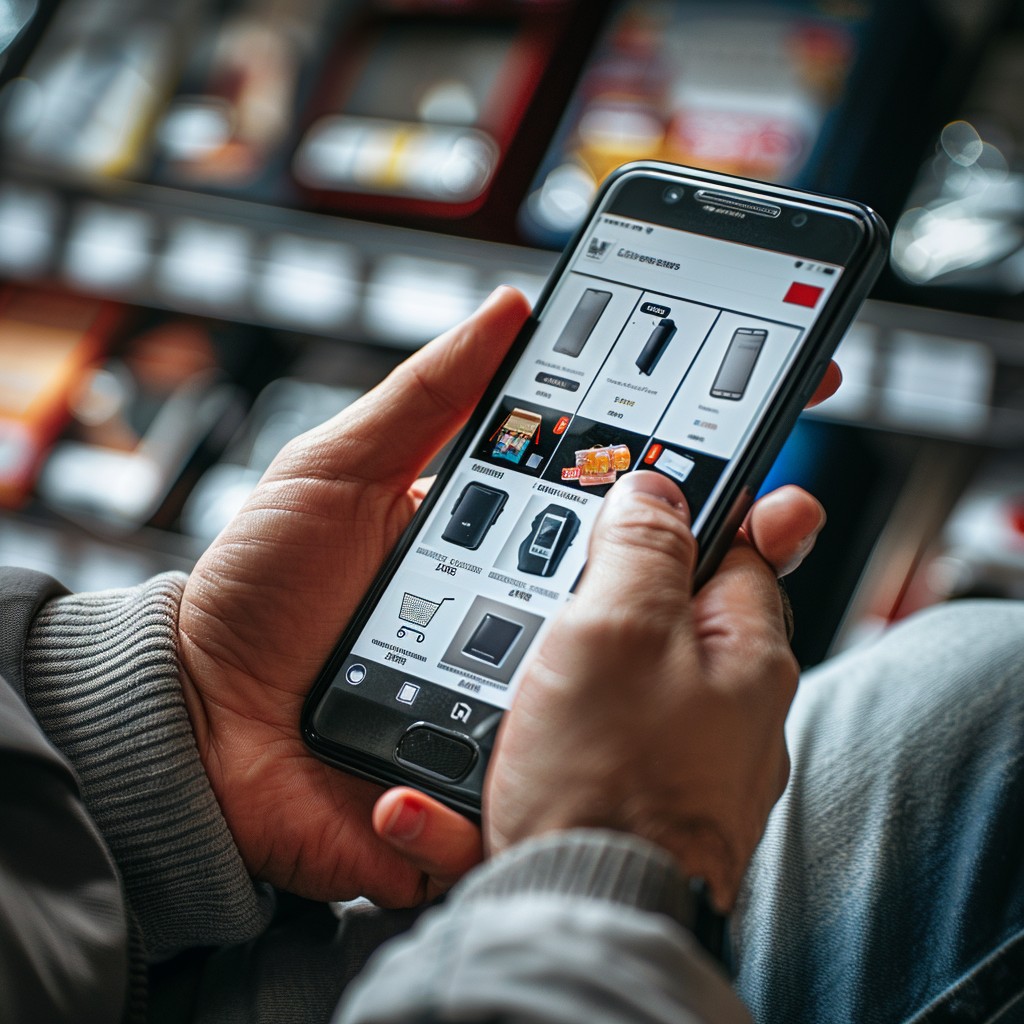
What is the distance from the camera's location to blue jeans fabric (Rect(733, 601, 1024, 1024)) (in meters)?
0.63

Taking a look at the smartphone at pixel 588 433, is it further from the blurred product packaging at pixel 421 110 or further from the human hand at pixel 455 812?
the blurred product packaging at pixel 421 110

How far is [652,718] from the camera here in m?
0.48

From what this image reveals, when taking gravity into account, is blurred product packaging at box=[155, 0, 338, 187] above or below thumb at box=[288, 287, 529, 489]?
above

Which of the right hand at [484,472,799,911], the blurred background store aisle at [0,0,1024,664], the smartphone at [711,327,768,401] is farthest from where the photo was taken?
the blurred background store aisle at [0,0,1024,664]

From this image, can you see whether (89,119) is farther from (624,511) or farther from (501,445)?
(624,511)

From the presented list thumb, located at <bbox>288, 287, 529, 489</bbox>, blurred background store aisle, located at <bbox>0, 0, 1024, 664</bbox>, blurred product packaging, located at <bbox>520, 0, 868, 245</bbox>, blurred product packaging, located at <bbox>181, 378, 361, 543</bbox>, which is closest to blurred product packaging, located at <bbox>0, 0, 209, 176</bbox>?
blurred background store aisle, located at <bbox>0, 0, 1024, 664</bbox>

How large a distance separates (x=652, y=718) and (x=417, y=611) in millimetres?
246

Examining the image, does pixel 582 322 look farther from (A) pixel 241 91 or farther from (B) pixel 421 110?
(A) pixel 241 91

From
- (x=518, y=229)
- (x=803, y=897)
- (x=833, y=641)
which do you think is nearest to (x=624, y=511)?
(x=803, y=897)

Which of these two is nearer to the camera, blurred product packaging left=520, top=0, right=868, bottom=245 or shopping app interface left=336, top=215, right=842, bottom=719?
shopping app interface left=336, top=215, right=842, bottom=719

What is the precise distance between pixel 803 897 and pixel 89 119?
142cm

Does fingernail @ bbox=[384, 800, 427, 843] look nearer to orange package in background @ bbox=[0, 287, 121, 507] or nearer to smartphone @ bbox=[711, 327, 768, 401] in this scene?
smartphone @ bbox=[711, 327, 768, 401]

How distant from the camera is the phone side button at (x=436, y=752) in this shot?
610 millimetres

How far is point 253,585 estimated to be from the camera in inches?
27.0
